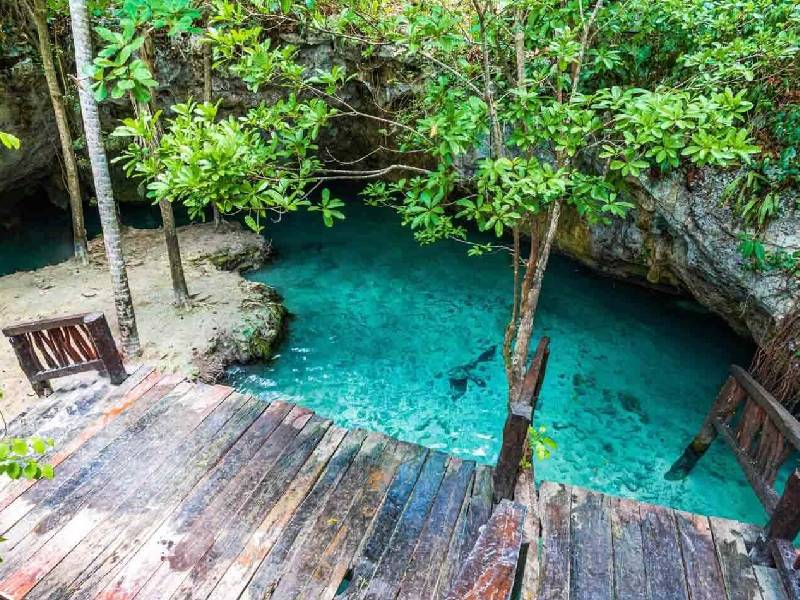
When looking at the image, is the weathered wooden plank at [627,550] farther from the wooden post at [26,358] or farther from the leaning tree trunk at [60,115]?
the leaning tree trunk at [60,115]

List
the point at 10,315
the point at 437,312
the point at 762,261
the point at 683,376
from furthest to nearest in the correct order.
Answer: the point at 437,312 < the point at 10,315 < the point at 683,376 < the point at 762,261

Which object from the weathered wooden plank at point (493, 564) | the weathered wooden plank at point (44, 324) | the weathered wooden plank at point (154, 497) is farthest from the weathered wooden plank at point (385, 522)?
the weathered wooden plank at point (44, 324)

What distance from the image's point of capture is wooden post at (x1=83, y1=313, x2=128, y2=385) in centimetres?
481

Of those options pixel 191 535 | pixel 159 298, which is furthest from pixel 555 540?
pixel 159 298

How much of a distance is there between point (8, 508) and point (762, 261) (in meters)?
7.93

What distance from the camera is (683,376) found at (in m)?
7.86

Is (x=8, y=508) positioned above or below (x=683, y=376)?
above

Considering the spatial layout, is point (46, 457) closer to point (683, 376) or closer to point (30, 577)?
point (30, 577)

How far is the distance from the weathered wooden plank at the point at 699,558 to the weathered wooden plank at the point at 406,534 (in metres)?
1.87

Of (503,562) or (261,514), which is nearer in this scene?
(503,562)

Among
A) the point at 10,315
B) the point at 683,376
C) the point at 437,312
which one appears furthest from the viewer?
the point at 437,312

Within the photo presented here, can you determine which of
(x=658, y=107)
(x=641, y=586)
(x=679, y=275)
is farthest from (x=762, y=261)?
(x=641, y=586)

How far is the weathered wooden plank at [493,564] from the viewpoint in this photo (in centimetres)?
167

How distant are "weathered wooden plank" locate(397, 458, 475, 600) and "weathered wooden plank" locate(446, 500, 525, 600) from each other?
5.92 ft
